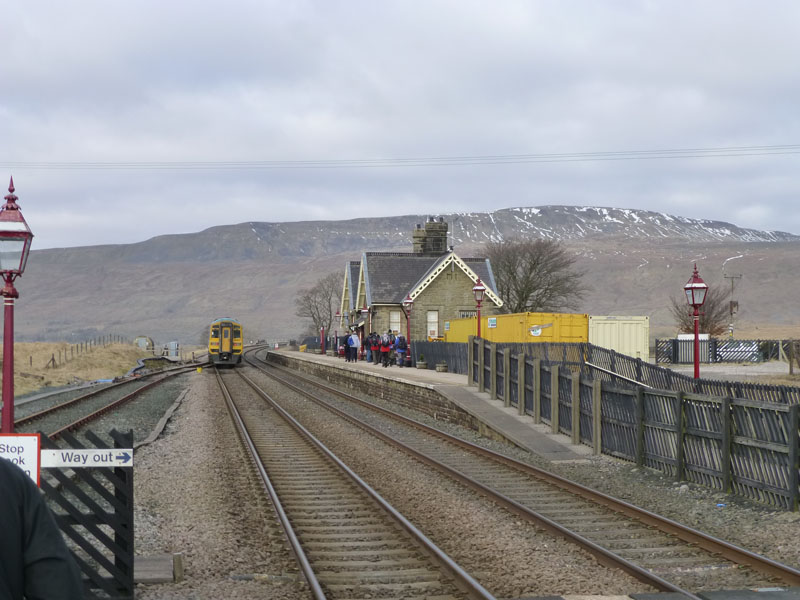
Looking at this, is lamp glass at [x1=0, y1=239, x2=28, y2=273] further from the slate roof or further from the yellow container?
the slate roof

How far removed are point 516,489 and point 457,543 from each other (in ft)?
10.5

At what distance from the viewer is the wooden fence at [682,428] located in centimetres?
1038

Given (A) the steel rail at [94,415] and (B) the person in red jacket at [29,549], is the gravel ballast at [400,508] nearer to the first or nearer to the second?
(A) the steel rail at [94,415]

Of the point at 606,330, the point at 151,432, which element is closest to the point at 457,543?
the point at 151,432

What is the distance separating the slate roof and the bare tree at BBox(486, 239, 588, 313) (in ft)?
42.8

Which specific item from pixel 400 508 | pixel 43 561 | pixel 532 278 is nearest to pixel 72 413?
pixel 400 508

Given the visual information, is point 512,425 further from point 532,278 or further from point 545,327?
point 532,278

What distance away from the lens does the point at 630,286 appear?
191250 mm

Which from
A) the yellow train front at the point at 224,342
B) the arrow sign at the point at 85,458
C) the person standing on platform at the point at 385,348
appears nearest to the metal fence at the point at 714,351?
the person standing on platform at the point at 385,348

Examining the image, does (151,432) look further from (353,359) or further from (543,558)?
(353,359)

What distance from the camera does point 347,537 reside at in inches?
362

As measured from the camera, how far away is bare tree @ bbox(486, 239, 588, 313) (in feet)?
228

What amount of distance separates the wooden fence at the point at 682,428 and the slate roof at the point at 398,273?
34.2 m

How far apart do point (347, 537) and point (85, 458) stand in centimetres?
360
